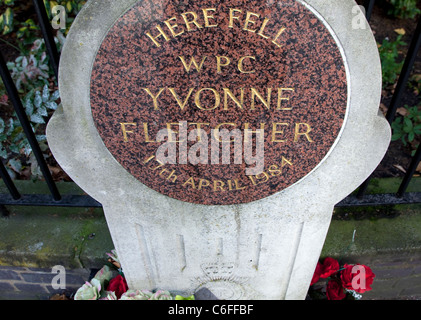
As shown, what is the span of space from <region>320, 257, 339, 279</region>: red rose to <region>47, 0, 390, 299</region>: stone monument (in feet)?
0.63

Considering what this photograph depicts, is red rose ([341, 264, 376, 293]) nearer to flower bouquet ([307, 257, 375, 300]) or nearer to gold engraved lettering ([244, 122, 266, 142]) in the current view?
flower bouquet ([307, 257, 375, 300])

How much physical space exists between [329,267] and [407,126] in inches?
53.7

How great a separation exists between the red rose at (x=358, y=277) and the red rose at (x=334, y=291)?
71mm

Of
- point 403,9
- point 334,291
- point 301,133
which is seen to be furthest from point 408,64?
point 403,9

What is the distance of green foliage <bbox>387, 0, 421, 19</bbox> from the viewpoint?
3804 millimetres

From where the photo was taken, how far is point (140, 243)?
1891 mm

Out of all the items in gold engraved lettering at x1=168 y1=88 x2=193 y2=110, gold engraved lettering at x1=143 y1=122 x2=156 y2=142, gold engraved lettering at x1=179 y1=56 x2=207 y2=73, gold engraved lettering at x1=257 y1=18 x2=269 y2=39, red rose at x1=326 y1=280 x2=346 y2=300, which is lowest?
red rose at x1=326 y1=280 x2=346 y2=300

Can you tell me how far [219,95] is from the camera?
138cm

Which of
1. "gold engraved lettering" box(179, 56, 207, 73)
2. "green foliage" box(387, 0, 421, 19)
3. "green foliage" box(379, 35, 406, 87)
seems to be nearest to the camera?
"gold engraved lettering" box(179, 56, 207, 73)

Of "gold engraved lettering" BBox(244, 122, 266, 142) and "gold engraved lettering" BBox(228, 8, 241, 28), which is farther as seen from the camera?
"gold engraved lettering" BBox(244, 122, 266, 142)

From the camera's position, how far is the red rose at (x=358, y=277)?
2049mm

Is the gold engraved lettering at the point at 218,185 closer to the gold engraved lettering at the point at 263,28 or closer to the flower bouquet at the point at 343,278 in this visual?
the gold engraved lettering at the point at 263,28

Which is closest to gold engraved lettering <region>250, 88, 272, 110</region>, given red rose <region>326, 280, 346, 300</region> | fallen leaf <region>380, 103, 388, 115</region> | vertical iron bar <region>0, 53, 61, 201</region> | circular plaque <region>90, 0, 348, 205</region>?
circular plaque <region>90, 0, 348, 205</region>

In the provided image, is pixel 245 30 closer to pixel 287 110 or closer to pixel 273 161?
pixel 287 110
